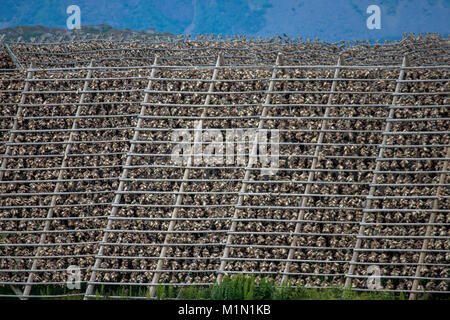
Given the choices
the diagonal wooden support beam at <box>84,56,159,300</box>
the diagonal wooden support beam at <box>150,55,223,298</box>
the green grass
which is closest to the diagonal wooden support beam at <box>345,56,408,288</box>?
the green grass

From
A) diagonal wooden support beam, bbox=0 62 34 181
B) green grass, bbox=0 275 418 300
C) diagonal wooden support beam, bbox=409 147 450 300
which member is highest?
diagonal wooden support beam, bbox=0 62 34 181

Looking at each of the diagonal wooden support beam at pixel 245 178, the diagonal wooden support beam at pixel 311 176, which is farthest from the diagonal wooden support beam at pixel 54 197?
the diagonal wooden support beam at pixel 311 176

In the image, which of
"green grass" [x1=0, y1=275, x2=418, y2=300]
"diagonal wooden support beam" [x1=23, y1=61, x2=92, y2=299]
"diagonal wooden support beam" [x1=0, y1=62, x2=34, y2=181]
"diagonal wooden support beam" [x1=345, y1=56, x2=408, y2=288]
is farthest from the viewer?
"diagonal wooden support beam" [x1=0, y1=62, x2=34, y2=181]

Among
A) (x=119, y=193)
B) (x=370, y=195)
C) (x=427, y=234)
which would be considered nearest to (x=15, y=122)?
(x=119, y=193)

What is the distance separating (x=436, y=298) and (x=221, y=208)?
8.90 ft

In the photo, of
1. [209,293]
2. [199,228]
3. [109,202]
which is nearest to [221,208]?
[199,228]

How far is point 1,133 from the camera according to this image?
8555 mm

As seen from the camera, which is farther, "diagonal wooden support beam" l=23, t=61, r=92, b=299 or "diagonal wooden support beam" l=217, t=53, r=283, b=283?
"diagonal wooden support beam" l=23, t=61, r=92, b=299

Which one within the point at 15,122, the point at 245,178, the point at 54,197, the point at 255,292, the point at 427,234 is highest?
the point at 15,122

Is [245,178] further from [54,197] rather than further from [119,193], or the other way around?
[54,197]

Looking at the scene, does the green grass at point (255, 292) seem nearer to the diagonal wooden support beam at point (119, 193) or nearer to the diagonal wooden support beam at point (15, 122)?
the diagonal wooden support beam at point (119, 193)

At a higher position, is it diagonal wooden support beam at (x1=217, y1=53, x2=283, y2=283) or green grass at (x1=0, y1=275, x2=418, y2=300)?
diagonal wooden support beam at (x1=217, y1=53, x2=283, y2=283)

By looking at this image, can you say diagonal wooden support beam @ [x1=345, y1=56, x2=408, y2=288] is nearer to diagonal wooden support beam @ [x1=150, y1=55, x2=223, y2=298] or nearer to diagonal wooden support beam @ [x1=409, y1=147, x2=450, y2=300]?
diagonal wooden support beam @ [x1=409, y1=147, x2=450, y2=300]
